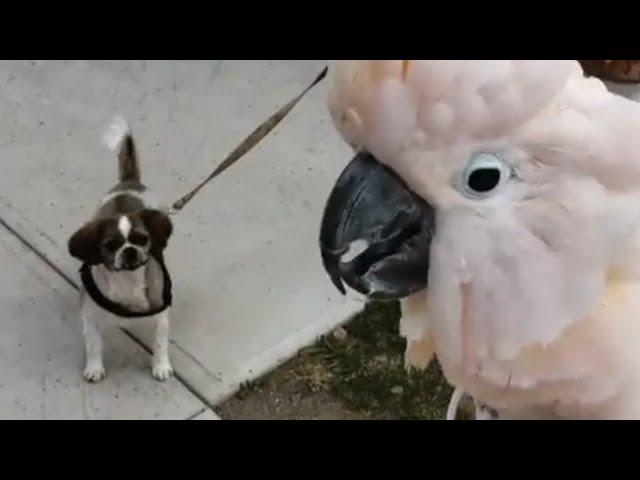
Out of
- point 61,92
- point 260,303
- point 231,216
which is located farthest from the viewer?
point 61,92

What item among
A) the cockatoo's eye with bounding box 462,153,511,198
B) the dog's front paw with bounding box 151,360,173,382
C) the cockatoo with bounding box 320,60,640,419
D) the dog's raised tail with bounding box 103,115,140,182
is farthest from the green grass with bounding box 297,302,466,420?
the cockatoo's eye with bounding box 462,153,511,198

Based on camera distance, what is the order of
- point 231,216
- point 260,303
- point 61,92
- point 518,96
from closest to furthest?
point 518,96, point 260,303, point 231,216, point 61,92

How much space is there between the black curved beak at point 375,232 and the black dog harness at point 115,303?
41.2 inches

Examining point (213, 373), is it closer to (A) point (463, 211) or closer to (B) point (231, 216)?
(B) point (231, 216)

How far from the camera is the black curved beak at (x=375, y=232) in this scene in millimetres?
1167

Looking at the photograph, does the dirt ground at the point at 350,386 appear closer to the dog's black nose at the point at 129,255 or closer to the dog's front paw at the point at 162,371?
the dog's front paw at the point at 162,371

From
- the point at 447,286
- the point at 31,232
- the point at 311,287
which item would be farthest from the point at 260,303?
→ the point at 447,286

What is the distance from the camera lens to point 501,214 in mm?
1130

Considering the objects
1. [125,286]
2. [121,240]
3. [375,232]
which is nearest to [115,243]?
[121,240]

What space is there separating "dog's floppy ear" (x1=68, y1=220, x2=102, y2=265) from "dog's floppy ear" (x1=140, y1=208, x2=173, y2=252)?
86 mm

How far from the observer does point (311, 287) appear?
2494 mm

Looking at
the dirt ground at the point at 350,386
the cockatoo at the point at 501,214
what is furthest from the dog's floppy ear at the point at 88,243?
the cockatoo at the point at 501,214

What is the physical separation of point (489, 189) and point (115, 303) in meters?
1.25
